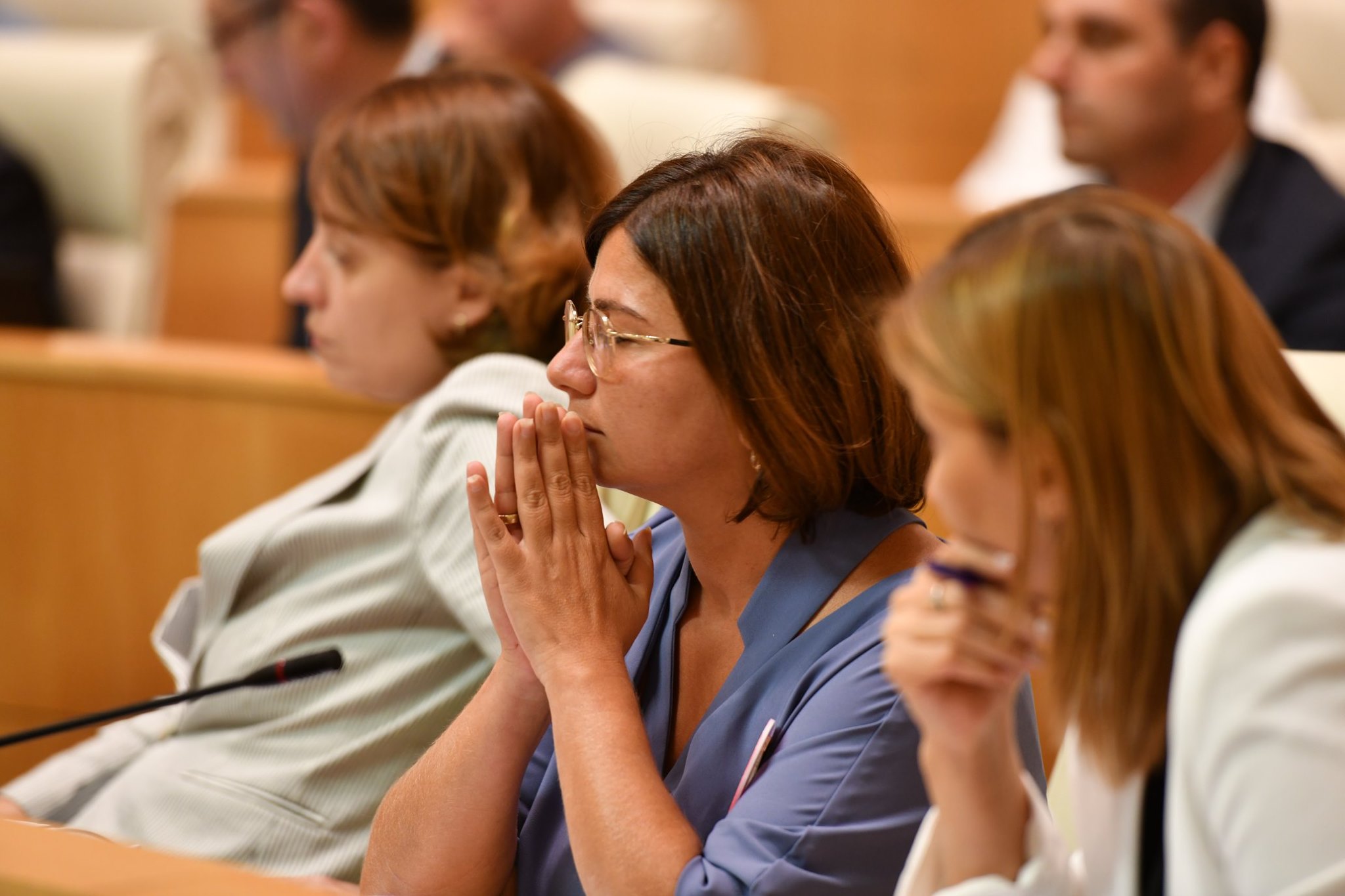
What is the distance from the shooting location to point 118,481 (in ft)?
7.04

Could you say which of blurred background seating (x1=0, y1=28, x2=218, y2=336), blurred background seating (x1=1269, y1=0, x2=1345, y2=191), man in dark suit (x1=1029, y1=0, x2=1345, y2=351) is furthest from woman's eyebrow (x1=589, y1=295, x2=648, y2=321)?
blurred background seating (x1=1269, y1=0, x2=1345, y2=191)

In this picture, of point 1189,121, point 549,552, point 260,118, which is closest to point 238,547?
point 549,552

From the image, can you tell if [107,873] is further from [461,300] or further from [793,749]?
[461,300]

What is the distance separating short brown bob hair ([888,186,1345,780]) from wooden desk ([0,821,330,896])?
0.49 meters

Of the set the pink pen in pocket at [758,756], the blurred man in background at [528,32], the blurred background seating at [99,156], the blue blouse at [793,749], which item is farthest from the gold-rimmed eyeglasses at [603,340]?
the blurred man in background at [528,32]

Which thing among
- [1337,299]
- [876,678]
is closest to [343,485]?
[876,678]

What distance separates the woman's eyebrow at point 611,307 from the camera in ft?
3.82

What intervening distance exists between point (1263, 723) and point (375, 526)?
0.98m

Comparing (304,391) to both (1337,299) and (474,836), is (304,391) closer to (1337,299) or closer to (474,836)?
(474,836)

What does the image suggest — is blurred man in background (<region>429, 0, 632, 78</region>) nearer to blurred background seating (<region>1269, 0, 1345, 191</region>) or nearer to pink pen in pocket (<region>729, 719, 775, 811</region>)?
blurred background seating (<region>1269, 0, 1345, 191</region>)

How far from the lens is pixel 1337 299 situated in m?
2.25

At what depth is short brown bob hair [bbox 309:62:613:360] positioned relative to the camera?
5.37 feet

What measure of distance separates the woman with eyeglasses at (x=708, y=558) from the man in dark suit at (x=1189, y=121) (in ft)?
4.58

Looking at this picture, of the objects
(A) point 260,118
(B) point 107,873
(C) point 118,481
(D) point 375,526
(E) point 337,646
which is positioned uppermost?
(B) point 107,873
